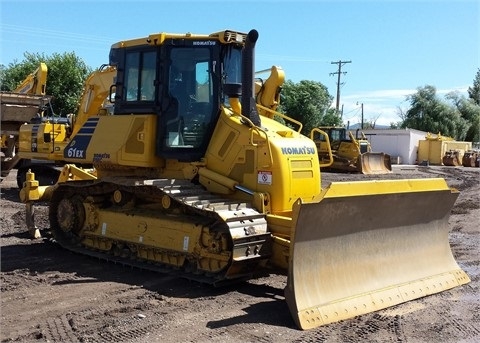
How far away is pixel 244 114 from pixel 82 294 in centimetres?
292

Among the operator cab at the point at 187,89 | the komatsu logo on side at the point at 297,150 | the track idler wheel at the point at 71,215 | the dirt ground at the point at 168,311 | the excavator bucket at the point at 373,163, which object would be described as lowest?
the dirt ground at the point at 168,311

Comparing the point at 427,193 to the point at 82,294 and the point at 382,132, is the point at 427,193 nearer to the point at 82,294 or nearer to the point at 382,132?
the point at 82,294

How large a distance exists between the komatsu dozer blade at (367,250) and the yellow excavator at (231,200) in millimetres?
15

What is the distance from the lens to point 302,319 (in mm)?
5488

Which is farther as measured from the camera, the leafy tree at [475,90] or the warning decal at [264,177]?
the leafy tree at [475,90]

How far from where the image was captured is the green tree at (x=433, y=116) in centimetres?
5772

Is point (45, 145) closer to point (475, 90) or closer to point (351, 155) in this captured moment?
point (351, 155)

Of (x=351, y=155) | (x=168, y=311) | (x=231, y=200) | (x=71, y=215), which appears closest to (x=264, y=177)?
(x=231, y=200)

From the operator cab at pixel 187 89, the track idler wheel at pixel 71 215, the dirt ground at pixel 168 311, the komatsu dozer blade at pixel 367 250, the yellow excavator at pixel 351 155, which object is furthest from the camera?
the yellow excavator at pixel 351 155

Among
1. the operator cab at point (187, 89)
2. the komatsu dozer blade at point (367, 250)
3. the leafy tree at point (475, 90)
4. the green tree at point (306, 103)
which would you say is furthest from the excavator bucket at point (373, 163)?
the leafy tree at point (475, 90)

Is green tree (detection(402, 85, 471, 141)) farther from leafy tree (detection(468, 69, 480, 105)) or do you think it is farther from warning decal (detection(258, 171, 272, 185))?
warning decal (detection(258, 171, 272, 185))

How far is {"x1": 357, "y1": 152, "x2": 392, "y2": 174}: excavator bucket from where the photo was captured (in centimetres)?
2725

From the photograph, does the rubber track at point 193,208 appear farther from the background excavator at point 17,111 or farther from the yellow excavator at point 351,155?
the yellow excavator at point 351,155

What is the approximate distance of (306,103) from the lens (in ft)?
136
